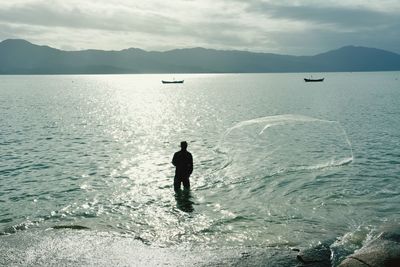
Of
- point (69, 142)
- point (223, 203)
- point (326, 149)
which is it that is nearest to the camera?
point (223, 203)

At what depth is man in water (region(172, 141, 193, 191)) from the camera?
22328 mm

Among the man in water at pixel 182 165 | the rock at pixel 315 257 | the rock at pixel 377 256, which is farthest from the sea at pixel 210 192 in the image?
the rock at pixel 377 256

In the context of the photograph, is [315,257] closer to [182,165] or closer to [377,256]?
[377,256]

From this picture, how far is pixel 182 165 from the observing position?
2252cm

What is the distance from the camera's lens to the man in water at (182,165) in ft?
73.3

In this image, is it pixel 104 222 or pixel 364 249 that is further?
pixel 104 222

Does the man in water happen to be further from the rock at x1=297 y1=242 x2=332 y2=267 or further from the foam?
the rock at x1=297 y1=242 x2=332 y2=267

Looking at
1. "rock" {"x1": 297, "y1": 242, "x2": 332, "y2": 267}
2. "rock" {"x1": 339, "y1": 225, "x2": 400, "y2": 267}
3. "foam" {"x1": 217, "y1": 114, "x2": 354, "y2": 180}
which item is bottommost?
"foam" {"x1": 217, "y1": 114, "x2": 354, "y2": 180}

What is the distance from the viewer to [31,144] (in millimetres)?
43750

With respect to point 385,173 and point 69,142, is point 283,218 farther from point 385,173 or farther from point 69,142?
point 69,142

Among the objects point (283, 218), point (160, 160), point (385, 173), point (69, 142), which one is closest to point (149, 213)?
point (283, 218)

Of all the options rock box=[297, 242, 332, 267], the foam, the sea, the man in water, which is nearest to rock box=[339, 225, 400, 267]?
rock box=[297, 242, 332, 267]

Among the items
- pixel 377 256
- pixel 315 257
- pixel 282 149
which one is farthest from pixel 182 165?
pixel 282 149

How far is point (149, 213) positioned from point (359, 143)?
98.0 ft
